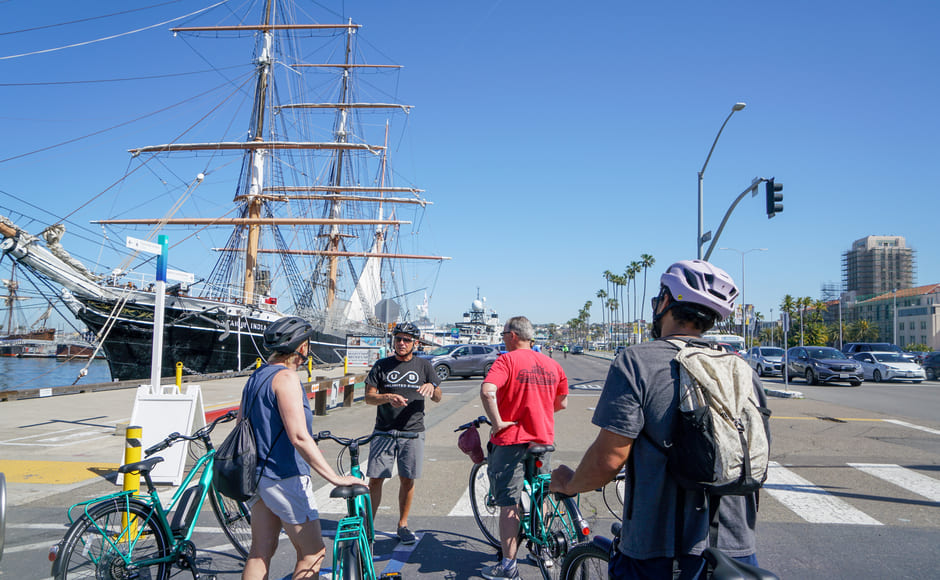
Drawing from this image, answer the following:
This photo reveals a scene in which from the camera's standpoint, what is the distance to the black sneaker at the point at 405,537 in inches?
201

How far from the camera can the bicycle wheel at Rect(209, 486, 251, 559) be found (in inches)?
175

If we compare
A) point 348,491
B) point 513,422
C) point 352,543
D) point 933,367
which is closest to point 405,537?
point 513,422

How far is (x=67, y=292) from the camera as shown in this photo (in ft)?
87.8

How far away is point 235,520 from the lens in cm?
450

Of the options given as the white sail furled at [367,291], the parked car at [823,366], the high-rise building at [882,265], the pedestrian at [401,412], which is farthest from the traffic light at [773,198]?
the high-rise building at [882,265]

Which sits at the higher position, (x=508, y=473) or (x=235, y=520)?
(x=508, y=473)

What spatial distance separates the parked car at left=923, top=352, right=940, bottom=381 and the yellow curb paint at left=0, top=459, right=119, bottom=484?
33872 mm

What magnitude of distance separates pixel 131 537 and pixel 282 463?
121 centimetres

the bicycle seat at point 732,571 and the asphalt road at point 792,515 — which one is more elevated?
the bicycle seat at point 732,571

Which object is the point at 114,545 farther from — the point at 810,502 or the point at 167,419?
the point at 810,502

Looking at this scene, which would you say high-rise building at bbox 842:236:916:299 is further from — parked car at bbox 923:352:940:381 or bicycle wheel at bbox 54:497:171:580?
bicycle wheel at bbox 54:497:171:580

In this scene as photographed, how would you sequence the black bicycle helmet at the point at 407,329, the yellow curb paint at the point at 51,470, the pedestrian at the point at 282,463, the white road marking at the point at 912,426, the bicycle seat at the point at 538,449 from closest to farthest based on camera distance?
the pedestrian at the point at 282,463
the bicycle seat at the point at 538,449
the black bicycle helmet at the point at 407,329
the yellow curb paint at the point at 51,470
the white road marking at the point at 912,426

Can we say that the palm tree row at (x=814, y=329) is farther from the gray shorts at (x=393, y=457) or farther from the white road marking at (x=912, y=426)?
the gray shorts at (x=393, y=457)

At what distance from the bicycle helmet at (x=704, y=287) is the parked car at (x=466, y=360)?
24.3 meters
